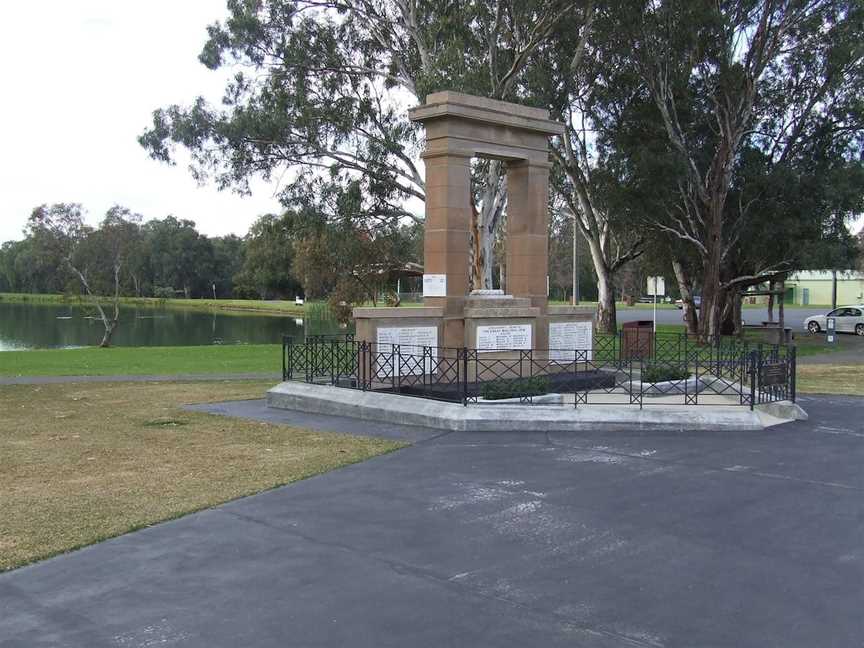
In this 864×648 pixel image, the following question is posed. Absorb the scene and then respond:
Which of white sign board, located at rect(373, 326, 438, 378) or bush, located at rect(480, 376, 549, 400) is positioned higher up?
white sign board, located at rect(373, 326, 438, 378)

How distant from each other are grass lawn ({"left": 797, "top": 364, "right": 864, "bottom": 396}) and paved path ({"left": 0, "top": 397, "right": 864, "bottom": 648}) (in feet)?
31.8

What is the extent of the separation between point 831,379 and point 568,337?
823cm

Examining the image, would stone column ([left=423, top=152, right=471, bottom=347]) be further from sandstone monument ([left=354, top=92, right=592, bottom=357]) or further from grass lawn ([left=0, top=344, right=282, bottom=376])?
grass lawn ([left=0, top=344, right=282, bottom=376])

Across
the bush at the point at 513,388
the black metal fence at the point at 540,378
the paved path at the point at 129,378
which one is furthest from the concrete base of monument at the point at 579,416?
the paved path at the point at 129,378

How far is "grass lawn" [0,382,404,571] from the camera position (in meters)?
7.93

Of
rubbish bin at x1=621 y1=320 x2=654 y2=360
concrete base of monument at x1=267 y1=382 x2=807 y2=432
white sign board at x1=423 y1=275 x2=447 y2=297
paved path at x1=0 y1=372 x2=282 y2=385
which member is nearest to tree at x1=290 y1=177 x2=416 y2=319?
paved path at x1=0 y1=372 x2=282 y2=385

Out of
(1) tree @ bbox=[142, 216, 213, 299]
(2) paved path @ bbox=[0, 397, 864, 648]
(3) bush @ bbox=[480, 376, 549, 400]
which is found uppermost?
(1) tree @ bbox=[142, 216, 213, 299]

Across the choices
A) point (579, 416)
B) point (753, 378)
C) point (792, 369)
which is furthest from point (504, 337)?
point (792, 369)

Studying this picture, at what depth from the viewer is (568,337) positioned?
18.8 metres

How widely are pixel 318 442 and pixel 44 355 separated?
22.9 meters

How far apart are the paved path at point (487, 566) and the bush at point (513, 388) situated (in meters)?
3.64

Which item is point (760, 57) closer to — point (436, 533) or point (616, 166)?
point (616, 166)

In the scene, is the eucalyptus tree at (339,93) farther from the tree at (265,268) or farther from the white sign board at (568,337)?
the tree at (265,268)

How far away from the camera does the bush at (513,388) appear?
1399cm
